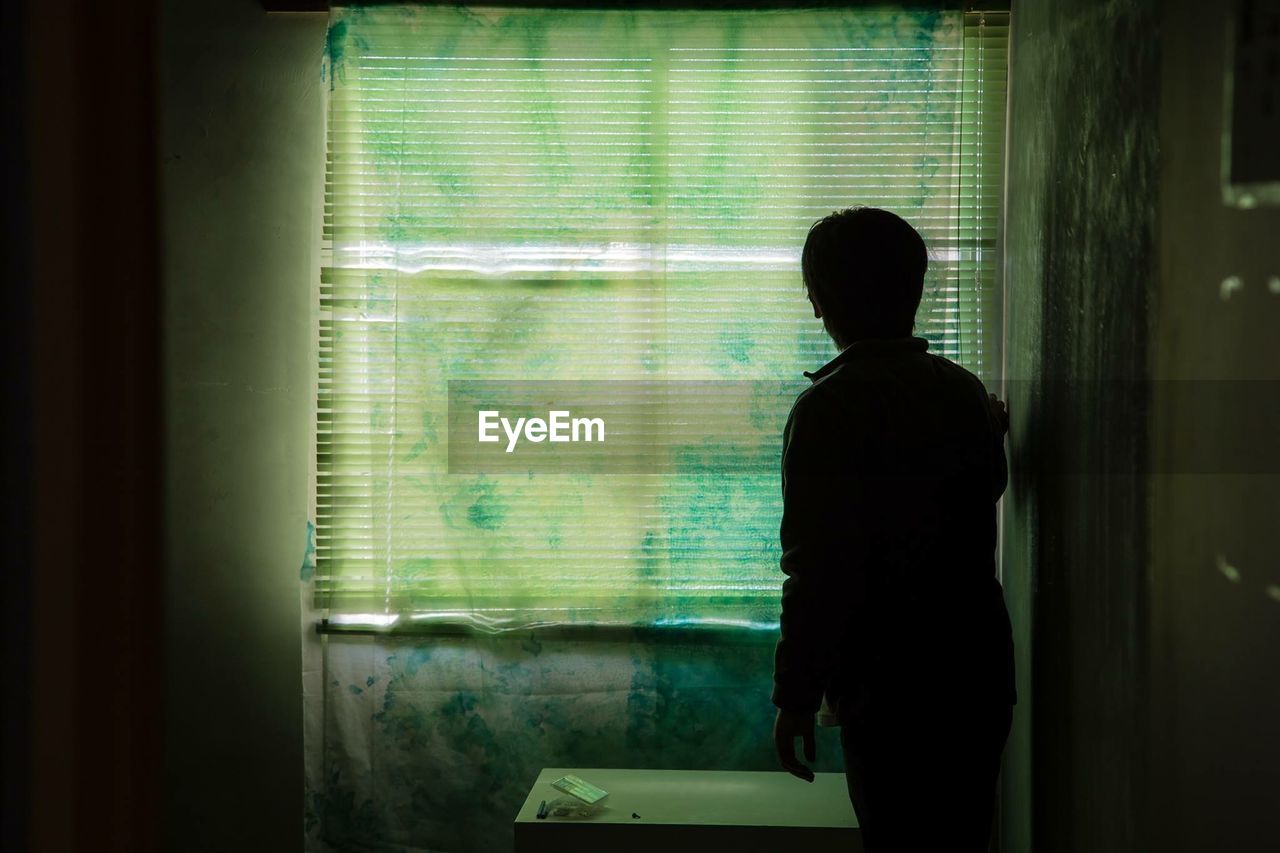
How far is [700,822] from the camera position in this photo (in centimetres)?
192

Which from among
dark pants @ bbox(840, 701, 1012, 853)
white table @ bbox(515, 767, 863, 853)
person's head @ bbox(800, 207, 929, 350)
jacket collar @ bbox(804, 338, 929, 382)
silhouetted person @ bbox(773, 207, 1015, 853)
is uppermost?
person's head @ bbox(800, 207, 929, 350)

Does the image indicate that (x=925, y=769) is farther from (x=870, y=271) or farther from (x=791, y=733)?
(x=870, y=271)

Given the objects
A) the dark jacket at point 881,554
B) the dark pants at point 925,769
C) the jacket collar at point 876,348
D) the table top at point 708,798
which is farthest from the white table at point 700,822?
the jacket collar at point 876,348

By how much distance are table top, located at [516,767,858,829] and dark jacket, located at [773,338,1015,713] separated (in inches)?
21.0

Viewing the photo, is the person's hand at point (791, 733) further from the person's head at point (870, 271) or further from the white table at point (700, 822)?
the person's head at point (870, 271)

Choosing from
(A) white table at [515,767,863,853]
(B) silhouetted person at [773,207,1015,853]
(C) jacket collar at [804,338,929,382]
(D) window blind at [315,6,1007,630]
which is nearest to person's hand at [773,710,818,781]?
(B) silhouetted person at [773,207,1015,853]

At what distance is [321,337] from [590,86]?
0.91 metres

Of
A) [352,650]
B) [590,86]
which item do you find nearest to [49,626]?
[352,650]

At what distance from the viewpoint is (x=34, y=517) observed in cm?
140

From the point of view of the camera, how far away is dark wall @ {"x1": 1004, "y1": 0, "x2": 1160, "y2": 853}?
1.32 metres

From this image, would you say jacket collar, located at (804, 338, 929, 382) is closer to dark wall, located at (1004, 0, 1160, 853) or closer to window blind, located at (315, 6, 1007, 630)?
dark wall, located at (1004, 0, 1160, 853)

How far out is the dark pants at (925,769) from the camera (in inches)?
59.9

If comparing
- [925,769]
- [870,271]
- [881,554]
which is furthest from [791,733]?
[870,271]

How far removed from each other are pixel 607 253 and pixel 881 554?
3.61 feet
